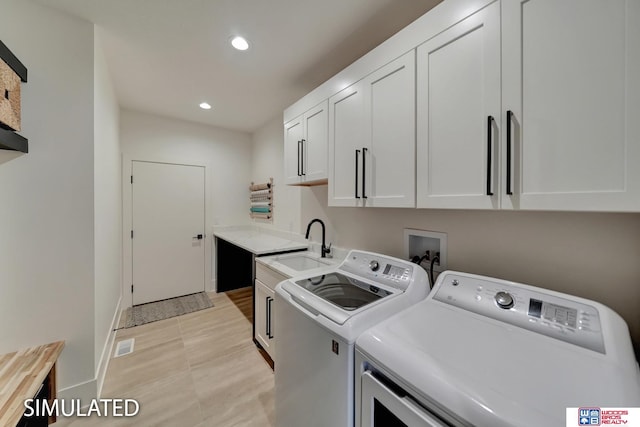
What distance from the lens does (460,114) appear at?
42.4 inches

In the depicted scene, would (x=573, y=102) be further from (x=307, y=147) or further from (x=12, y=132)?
(x=12, y=132)

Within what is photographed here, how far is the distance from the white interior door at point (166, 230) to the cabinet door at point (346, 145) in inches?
103

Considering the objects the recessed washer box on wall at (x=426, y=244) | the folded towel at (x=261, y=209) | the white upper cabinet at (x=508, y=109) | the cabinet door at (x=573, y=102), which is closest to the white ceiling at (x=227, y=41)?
the white upper cabinet at (x=508, y=109)

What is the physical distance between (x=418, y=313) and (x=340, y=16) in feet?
5.88

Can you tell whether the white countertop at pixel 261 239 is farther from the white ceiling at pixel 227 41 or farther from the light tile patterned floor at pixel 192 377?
the white ceiling at pixel 227 41

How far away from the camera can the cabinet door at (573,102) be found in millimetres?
708

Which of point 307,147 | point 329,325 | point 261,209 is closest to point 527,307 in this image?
point 329,325

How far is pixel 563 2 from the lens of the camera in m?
0.81

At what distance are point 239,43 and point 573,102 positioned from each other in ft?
6.47

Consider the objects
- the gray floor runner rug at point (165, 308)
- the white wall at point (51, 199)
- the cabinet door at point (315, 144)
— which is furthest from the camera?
the gray floor runner rug at point (165, 308)

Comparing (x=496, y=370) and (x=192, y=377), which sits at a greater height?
(x=496, y=370)

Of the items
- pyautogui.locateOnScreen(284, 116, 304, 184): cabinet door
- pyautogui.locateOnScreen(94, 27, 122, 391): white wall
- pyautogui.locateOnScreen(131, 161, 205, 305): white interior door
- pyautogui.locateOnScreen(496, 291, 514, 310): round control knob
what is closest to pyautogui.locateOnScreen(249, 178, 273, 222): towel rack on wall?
pyautogui.locateOnScreen(131, 161, 205, 305): white interior door

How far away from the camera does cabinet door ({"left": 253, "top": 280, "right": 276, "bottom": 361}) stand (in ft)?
6.63

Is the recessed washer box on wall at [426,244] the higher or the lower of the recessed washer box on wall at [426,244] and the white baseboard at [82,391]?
the higher
